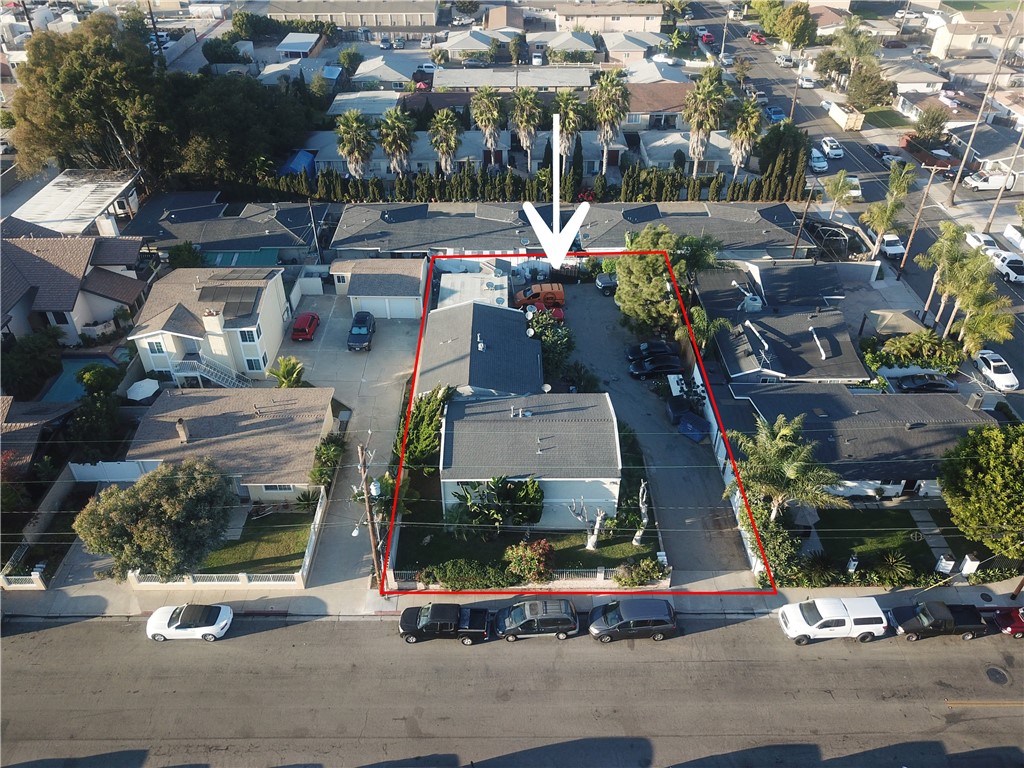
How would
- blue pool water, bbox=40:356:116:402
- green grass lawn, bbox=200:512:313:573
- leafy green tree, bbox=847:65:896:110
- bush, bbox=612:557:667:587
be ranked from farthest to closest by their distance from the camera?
leafy green tree, bbox=847:65:896:110, blue pool water, bbox=40:356:116:402, green grass lawn, bbox=200:512:313:573, bush, bbox=612:557:667:587

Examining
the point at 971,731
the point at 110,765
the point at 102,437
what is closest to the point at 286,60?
the point at 102,437

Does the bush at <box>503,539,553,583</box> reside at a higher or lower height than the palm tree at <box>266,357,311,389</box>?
lower

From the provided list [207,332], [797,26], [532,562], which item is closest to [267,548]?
[532,562]

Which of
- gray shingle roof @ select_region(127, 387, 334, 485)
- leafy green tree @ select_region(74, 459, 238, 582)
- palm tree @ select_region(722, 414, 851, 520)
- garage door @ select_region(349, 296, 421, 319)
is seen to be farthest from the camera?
garage door @ select_region(349, 296, 421, 319)

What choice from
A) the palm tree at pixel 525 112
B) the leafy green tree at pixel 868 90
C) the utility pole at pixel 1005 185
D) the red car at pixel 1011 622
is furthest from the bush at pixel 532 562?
the leafy green tree at pixel 868 90

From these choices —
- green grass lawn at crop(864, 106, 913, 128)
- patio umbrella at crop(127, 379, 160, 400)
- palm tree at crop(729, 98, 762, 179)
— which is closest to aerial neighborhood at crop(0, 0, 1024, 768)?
palm tree at crop(729, 98, 762, 179)

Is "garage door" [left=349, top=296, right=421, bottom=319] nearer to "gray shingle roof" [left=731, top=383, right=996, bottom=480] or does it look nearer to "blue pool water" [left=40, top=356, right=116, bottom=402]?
"blue pool water" [left=40, top=356, right=116, bottom=402]
